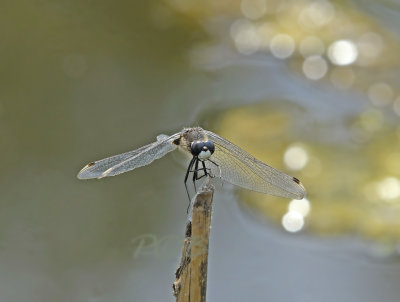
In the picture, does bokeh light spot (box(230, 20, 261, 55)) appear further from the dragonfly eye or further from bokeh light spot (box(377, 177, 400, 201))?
the dragonfly eye

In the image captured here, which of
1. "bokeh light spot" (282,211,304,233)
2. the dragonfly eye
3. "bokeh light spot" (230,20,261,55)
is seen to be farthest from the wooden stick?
"bokeh light spot" (230,20,261,55)

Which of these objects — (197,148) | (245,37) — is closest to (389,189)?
(197,148)

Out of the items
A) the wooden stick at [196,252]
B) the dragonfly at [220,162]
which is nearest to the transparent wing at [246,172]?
the dragonfly at [220,162]

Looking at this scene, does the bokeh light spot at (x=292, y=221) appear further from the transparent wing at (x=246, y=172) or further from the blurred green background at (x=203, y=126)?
the transparent wing at (x=246, y=172)

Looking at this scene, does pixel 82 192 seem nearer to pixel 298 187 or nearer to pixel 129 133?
pixel 129 133

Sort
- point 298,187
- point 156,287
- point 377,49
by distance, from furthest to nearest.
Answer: point 377,49, point 156,287, point 298,187

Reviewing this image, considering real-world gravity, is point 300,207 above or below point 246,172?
above

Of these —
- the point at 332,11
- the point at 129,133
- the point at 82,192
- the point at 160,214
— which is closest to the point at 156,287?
the point at 160,214

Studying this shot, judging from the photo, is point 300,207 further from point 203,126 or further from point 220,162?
point 220,162
